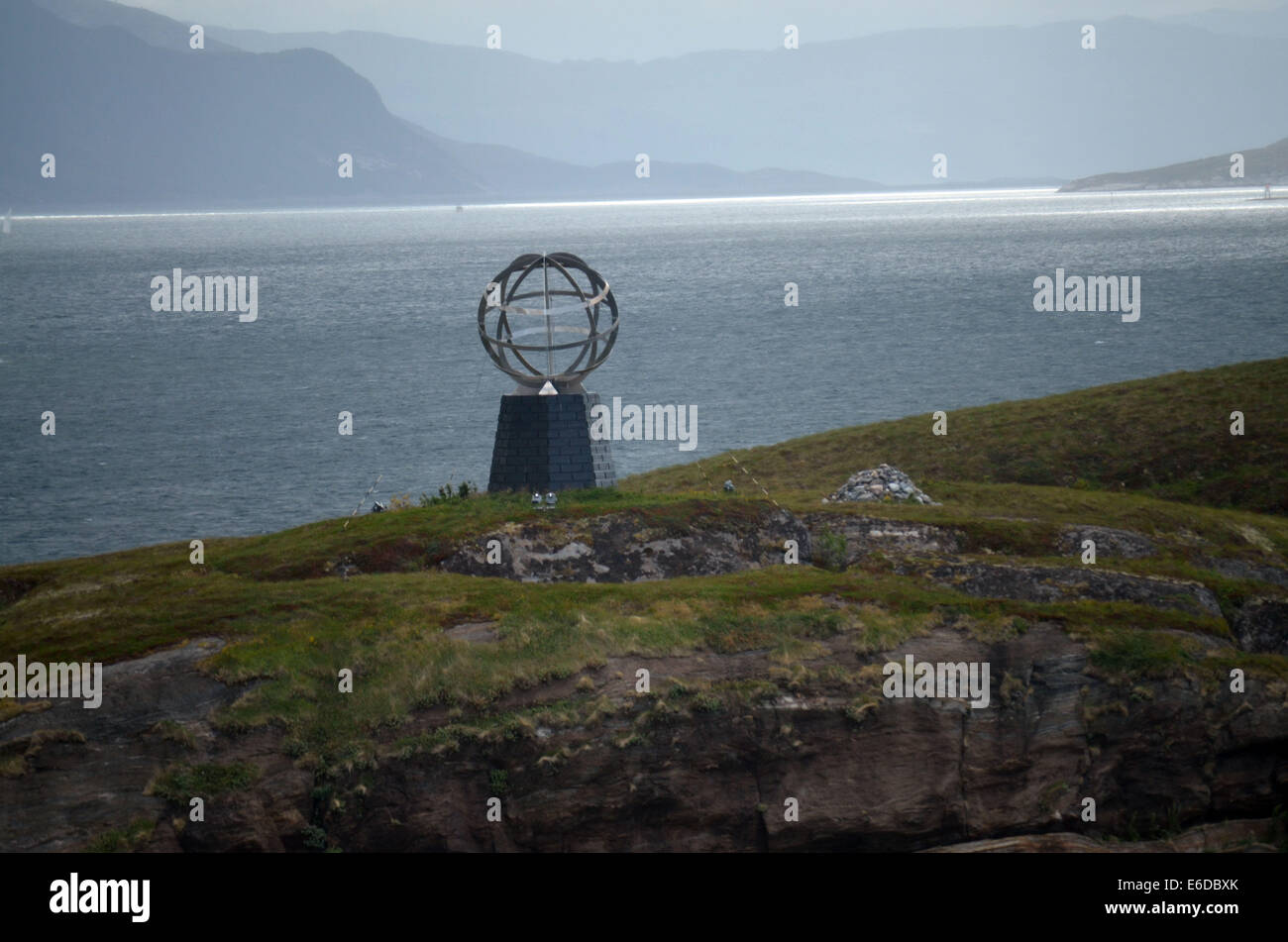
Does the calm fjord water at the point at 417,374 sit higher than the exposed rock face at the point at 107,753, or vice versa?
the calm fjord water at the point at 417,374

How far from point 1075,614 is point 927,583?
4.19 meters

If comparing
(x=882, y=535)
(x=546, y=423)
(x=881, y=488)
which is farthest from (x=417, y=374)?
(x=882, y=535)

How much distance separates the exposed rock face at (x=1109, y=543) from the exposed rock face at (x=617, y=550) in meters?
8.52

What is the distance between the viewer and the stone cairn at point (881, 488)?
133ft

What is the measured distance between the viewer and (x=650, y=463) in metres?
76.0

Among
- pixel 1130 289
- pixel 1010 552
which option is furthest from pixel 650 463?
pixel 1130 289

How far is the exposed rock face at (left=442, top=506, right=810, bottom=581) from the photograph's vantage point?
103 ft

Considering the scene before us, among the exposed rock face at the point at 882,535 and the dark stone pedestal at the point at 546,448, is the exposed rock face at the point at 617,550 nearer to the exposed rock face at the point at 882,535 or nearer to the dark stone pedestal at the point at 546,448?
the exposed rock face at the point at 882,535

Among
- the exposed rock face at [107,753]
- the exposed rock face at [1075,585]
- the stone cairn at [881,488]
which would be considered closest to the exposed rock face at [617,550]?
the exposed rock face at [1075,585]

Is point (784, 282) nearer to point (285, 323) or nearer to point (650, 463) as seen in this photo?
point (285, 323)

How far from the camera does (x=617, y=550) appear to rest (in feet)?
104

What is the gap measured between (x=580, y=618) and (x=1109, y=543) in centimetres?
1697

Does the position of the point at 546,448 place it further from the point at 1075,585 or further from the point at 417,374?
the point at 417,374

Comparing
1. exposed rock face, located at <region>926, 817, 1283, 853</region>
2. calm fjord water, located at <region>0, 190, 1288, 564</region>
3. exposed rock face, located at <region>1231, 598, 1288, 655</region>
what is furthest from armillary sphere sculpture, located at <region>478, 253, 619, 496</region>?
exposed rock face, located at <region>1231, 598, 1288, 655</region>
